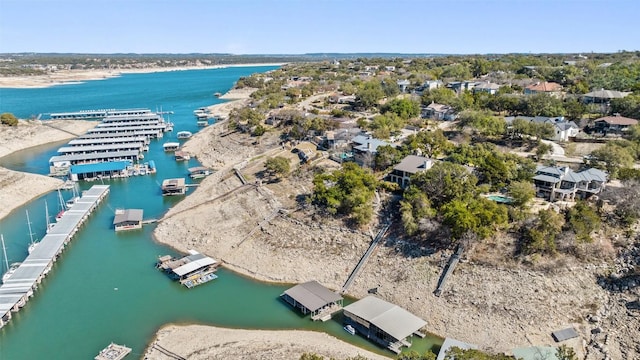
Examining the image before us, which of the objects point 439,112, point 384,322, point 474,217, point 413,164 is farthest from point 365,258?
point 439,112

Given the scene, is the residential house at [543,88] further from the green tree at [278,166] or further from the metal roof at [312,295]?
the metal roof at [312,295]

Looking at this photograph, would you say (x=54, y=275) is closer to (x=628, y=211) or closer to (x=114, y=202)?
(x=114, y=202)

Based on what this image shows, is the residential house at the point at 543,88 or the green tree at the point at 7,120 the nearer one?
the residential house at the point at 543,88

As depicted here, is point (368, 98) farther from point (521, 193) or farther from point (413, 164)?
point (521, 193)

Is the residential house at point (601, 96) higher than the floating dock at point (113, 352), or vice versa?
the residential house at point (601, 96)

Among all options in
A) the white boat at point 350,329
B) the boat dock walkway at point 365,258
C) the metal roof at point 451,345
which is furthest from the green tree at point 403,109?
the metal roof at point 451,345

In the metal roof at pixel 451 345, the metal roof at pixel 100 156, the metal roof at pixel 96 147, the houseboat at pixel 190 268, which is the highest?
the metal roof at pixel 96 147

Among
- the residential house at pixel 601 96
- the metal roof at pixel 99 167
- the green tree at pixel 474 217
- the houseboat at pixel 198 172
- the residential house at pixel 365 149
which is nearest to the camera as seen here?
the green tree at pixel 474 217
